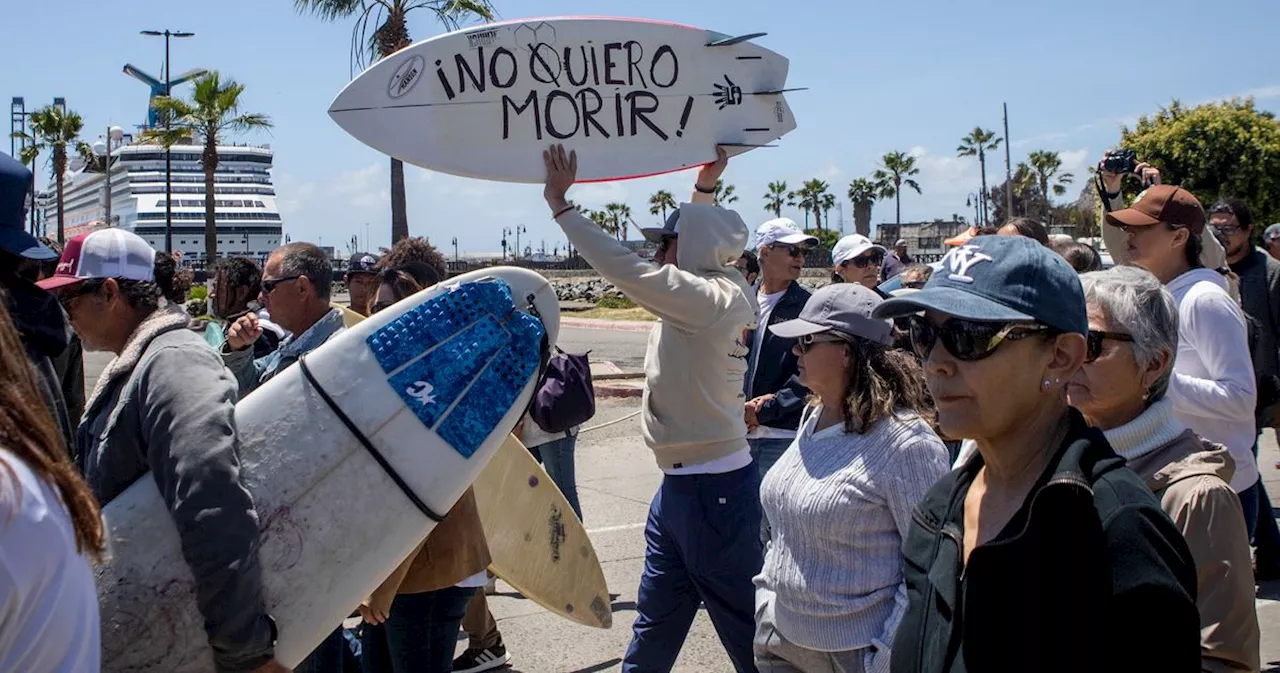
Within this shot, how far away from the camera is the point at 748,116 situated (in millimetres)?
4289

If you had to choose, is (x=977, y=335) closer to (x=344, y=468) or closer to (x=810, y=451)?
(x=810, y=451)

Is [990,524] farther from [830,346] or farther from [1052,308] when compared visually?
[830,346]

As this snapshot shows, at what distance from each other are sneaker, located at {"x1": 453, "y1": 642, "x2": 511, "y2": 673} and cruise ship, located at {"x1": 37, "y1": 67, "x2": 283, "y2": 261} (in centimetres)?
8737

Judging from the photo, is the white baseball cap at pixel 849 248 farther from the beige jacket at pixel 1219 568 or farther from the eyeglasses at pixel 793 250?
the beige jacket at pixel 1219 568

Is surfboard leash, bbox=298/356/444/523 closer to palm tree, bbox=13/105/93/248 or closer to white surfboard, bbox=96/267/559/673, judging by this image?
white surfboard, bbox=96/267/559/673

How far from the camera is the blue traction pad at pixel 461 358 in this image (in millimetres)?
2994

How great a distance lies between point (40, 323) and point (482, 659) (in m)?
2.56

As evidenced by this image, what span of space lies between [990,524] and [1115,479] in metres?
0.26

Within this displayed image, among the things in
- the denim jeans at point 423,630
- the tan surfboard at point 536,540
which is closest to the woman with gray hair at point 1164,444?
the denim jeans at point 423,630

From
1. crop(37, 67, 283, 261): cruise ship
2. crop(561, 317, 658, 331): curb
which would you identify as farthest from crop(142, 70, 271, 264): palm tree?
crop(37, 67, 283, 261): cruise ship

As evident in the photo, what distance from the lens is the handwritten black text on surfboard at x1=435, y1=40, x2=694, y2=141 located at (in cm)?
402

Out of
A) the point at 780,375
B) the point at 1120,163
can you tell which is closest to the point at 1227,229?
the point at 1120,163

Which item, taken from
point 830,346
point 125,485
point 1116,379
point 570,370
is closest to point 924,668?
point 1116,379

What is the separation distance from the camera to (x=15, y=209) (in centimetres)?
306
